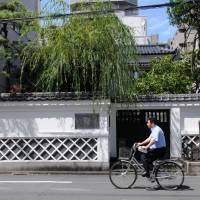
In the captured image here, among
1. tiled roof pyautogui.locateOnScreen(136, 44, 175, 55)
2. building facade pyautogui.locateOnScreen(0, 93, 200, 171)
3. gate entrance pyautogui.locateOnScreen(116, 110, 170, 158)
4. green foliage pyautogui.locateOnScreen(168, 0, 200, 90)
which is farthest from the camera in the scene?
tiled roof pyautogui.locateOnScreen(136, 44, 175, 55)

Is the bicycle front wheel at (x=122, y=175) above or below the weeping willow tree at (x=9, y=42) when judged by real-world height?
below

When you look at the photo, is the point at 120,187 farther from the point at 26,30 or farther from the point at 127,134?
the point at 26,30

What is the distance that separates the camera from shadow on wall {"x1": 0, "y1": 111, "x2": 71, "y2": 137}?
66.8ft

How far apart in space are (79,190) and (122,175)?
126 cm

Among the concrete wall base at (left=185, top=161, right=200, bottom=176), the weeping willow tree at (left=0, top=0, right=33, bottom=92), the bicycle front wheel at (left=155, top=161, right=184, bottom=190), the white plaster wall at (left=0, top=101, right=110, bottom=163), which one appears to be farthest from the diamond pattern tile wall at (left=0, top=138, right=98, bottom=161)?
the bicycle front wheel at (left=155, top=161, right=184, bottom=190)

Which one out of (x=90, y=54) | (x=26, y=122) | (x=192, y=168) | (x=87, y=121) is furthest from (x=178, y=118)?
(x=26, y=122)

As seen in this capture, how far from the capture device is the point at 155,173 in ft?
47.5

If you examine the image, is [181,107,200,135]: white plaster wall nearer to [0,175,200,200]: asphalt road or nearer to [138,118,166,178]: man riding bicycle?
[0,175,200,200]: asphalt road

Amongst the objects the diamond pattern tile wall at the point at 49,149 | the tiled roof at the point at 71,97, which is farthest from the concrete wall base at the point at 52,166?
the tiled roof at the point at 71,97

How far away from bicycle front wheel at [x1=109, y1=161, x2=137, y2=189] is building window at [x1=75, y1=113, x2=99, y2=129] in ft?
18.2

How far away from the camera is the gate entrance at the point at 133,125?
821 inches

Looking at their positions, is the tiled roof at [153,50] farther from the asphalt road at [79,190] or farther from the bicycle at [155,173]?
the bicycle at [155,173]

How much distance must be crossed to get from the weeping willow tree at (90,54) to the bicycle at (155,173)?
19.5 ft

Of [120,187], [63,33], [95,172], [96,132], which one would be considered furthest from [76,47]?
[120,187]
